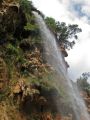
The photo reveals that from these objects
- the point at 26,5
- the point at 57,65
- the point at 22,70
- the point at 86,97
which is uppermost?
the point at 26,5

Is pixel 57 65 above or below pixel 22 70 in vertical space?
above

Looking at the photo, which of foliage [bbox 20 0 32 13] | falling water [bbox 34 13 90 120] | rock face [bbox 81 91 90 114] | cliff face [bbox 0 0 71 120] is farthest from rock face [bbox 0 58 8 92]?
rock face [bbox 81 91 90 114]

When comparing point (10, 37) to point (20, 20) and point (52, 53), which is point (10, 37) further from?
point (52, 53)

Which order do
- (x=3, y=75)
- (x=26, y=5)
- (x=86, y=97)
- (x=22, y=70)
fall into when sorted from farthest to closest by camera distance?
1. (x=86, y=97)
2. (x=26, y=5)
3. (x=22, y=70)
4. (x=3, y=75)

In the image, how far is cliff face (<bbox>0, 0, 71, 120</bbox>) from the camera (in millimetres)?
22797

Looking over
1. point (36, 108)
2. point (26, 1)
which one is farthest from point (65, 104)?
point (26, 1)

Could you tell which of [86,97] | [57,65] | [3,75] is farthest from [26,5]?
[86,97]

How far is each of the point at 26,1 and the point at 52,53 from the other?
15.7 ft

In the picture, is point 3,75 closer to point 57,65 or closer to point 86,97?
point 57,65

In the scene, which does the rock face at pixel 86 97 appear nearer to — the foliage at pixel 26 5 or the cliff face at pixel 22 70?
the cliff face at pixel 22 70

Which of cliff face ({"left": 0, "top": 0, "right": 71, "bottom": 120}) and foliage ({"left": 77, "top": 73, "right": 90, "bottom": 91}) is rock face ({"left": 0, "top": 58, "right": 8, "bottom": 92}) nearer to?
cliff face ({"left": 0, "top": 0, "right": 71, "bottom": 120})

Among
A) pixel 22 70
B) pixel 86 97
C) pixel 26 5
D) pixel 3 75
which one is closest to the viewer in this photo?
pixel 3 75

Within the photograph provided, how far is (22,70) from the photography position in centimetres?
2523

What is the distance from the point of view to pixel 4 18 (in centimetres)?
2534
